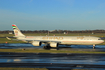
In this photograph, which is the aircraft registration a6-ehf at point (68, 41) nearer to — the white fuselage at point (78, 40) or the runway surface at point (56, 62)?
the white fuselage at point (78, 40)

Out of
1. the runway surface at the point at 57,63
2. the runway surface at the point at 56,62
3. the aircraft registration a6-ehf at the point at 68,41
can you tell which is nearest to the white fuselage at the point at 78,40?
the aircraft registration a6-ehf at the point at 68,41

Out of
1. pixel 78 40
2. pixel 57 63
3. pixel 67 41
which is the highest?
pixel 78 40

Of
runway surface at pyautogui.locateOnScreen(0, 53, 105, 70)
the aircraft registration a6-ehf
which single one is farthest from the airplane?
runway surface at pyautogui.locateOnScreen(0, 53, 105, 70)

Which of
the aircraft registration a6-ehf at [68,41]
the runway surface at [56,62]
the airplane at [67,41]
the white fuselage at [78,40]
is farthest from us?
the white fuselage at [78,40]

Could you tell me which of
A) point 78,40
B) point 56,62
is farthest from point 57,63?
point 78,40

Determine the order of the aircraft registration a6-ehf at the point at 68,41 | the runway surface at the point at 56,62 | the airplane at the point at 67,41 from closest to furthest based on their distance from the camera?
the runway surface at the point at 56,62 < the airplane at the point at 67,41 < the aircraft registration a6-ehf at the point at 68,41

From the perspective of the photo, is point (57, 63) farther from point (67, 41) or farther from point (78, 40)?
point (78, 40)

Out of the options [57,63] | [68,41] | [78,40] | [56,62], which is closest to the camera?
[57,63]

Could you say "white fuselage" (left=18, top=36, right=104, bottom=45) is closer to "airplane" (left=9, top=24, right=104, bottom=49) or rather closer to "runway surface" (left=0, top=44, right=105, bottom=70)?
"airplane" (left=9, top=24, right=104, bottom=49)

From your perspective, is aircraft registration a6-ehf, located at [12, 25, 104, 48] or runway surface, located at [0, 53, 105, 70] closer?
runway surface, located at [0, 53, 105, 70]

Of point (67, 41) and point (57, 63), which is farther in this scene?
point (67, 41)

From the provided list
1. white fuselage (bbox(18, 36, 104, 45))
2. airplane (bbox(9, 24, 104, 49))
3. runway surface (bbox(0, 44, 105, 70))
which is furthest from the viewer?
white fuselage (bbox(18, 36, 104, 45))

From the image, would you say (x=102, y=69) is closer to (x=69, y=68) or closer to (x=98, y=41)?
(x=69, y=68)

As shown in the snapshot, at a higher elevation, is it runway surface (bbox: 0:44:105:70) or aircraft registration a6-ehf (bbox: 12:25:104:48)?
aircraft registration a6-ehf (bbox: 12:25:104:48)
